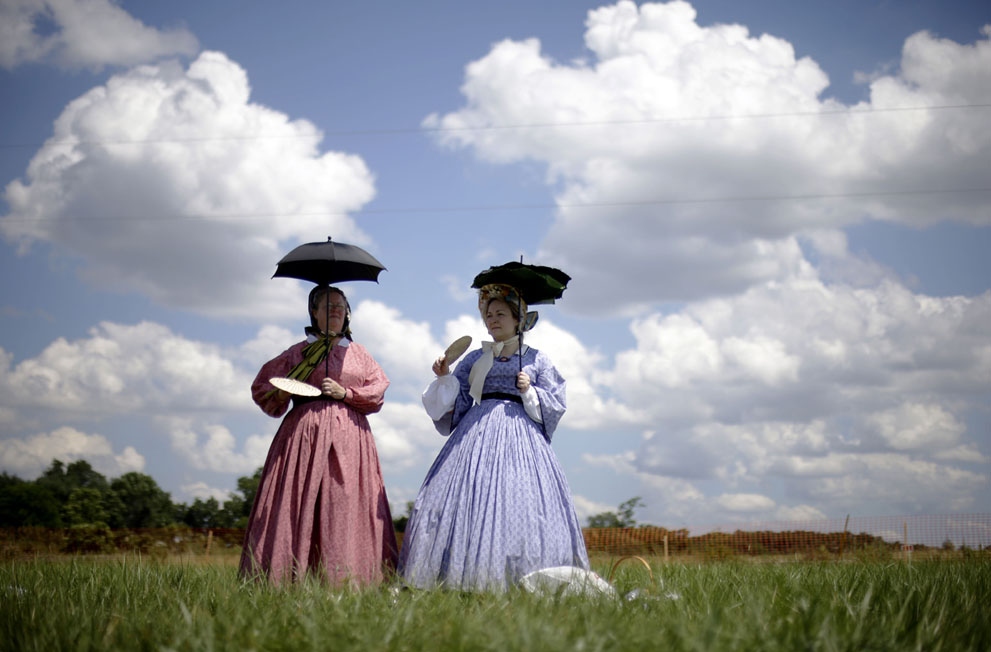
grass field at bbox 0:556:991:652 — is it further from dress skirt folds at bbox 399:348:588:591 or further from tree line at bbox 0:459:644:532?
tree line at bbox 0:459:644:532

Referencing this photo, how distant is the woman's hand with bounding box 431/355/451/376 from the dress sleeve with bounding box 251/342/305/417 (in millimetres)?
978

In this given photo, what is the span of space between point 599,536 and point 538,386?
9237mm

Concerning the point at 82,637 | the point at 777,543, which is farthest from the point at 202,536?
the point at 82,637

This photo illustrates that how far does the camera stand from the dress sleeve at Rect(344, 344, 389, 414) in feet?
17.9

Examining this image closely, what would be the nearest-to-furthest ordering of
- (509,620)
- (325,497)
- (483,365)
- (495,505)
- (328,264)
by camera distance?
(509,620)
(495,505)
(325,497)
(483,365)
(328,264)

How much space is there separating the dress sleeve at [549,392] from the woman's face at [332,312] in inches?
54.7

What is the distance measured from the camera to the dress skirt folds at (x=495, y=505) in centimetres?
471

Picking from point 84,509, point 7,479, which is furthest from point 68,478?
point 84,509

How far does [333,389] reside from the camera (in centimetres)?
538

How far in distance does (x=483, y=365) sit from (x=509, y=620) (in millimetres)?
2377

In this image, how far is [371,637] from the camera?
297 centimetres

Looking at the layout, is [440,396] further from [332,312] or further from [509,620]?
[509,620]

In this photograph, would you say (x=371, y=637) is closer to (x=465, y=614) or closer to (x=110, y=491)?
(x=465, y=614)

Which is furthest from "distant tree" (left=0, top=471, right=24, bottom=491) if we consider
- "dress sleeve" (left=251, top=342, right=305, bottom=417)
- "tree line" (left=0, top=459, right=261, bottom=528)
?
"dress sleeve" (left=251, top=342, right=305, bottom=417)
